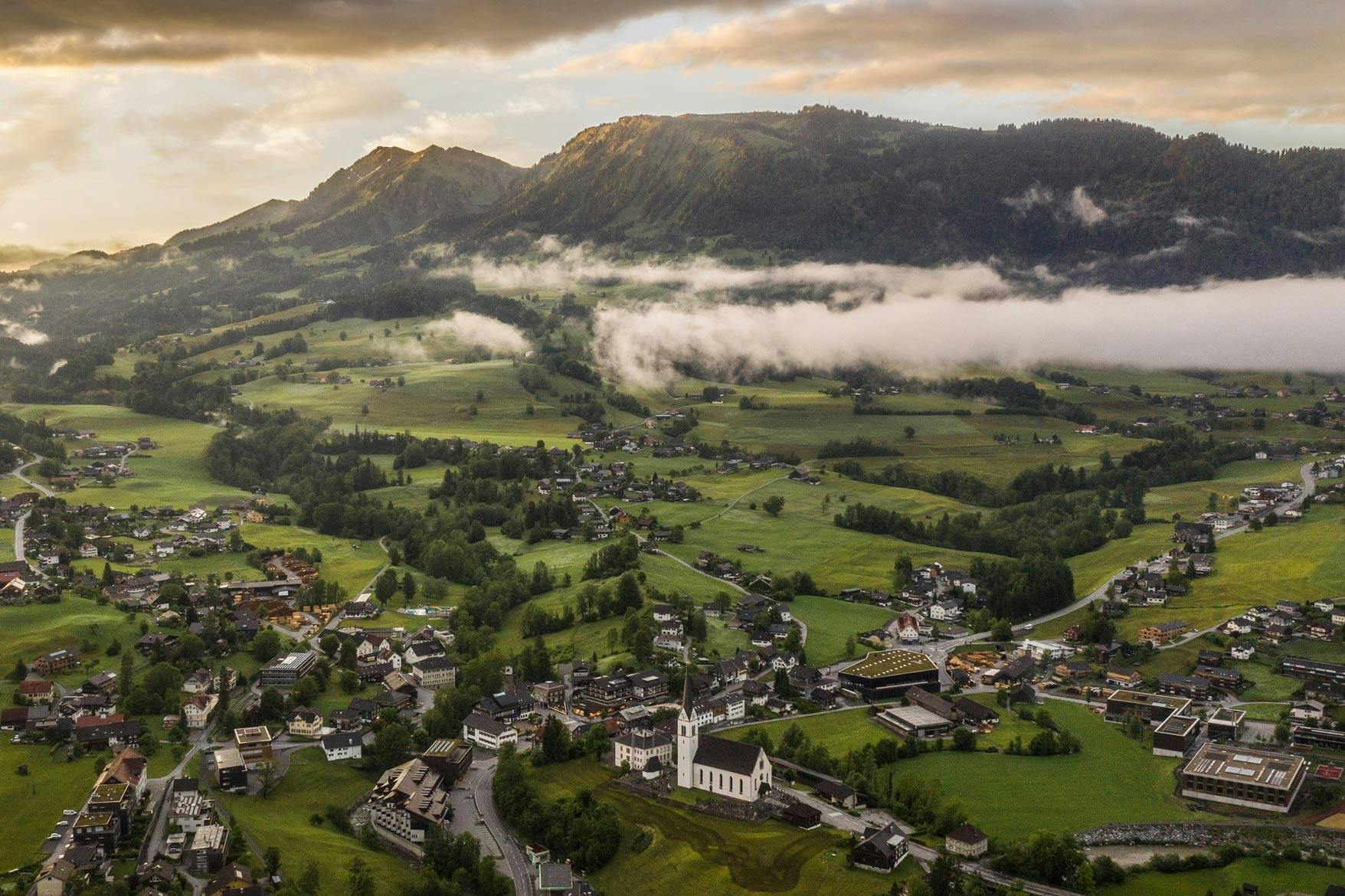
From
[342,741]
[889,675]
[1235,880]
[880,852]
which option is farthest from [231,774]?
[1235,880]

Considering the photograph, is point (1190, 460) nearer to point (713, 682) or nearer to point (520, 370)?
point (713, 682)

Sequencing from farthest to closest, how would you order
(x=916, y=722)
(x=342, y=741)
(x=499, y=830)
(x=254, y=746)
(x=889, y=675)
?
(x=889, y=675), (x=916, y=722), (x=342, y=741), (x=254, y=746), (x=499, y=830)

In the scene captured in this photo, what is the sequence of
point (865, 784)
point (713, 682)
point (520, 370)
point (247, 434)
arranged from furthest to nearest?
1. point (520, 370)
2. point (247, 434)
3. point (713, 682)
4. point (865, 784)

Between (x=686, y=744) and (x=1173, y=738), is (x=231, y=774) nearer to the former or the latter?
(x=686, y=744)

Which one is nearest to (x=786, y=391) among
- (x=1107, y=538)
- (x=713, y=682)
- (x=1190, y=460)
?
(x=1190, y=460)

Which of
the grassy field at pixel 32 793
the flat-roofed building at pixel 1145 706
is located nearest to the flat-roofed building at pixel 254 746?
the grassy field at pixel 32 793

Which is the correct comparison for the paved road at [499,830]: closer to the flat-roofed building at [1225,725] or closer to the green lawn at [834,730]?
the green lawn at [834,730]
